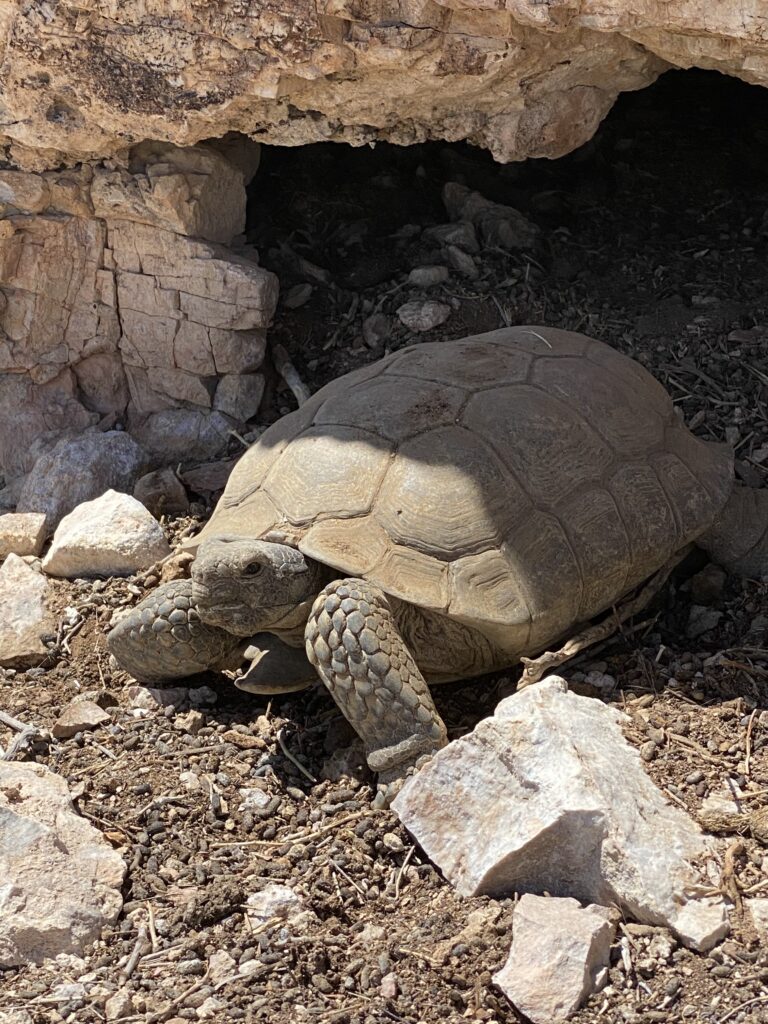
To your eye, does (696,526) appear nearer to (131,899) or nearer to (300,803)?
(300,803)

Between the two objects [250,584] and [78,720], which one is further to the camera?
[78,720]

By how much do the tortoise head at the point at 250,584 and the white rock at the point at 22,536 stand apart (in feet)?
4.57

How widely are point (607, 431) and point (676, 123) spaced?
9.21 feet

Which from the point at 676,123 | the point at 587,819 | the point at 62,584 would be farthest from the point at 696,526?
the point at 676,123

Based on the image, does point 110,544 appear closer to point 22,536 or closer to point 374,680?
point 22,536

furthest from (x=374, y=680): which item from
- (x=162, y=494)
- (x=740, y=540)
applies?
(x=162, y=494)

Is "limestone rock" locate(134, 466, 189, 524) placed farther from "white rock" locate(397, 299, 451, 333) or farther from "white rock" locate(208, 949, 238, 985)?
"white rock" locate(208, 949, 238, 985)

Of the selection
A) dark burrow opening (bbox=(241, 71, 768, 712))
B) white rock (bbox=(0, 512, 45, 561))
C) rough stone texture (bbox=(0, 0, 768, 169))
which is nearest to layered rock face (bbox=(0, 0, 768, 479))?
rough stone texture (bbox=(0, 0, 768, 169))

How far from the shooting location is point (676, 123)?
5816mm

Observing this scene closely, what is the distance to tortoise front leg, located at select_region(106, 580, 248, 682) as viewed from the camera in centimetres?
352

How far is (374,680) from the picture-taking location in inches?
123

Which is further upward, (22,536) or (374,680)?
(374,680)

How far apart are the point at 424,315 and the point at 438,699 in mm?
1977

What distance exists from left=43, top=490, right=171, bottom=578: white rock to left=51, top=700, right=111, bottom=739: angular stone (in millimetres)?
793
